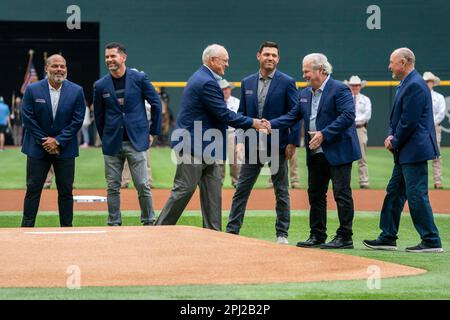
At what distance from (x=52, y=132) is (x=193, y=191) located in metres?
1.93

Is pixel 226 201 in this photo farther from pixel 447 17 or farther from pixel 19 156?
pixel 447 17

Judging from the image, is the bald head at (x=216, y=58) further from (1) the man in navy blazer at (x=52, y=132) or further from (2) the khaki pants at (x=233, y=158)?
(2) the khaki pants at (x=233, y=158)

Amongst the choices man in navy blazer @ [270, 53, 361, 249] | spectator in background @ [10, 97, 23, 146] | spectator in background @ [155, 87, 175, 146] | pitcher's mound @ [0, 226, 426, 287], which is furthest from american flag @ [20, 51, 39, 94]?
pitcher's mound @ [0, 226, 426, 287]

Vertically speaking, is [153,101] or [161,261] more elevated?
[153,101]

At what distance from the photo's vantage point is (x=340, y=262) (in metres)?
8.16

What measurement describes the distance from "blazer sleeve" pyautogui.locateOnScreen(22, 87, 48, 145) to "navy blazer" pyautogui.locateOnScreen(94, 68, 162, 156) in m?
0.69

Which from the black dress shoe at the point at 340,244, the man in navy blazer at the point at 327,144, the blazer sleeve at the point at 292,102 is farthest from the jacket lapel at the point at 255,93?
the black dress shoe at the point at 340,244

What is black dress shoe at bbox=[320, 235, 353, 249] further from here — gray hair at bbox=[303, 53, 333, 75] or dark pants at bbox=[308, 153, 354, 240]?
gray hair at bbox=[303, 53, 333, 75]

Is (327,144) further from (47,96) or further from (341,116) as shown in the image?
(47,96)

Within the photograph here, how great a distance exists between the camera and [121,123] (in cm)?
1098

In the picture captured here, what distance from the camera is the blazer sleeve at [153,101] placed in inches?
438

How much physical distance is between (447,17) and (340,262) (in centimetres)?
3068

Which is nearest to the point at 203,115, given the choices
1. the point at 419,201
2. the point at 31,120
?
the point at 31,120

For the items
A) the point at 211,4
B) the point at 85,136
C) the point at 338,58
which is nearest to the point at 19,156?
the point at 85,136
